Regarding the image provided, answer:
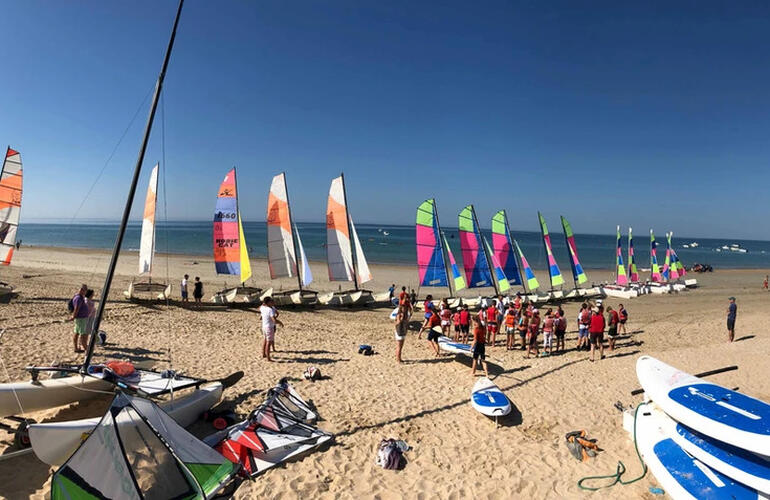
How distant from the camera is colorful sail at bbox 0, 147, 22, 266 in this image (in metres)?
15.1

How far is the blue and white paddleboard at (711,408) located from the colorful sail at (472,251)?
12521 mm

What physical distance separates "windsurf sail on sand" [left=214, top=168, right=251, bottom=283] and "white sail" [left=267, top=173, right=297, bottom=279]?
1220mm

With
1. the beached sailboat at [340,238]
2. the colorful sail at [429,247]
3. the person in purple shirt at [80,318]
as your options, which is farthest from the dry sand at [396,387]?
the colorful sail at [429,247]

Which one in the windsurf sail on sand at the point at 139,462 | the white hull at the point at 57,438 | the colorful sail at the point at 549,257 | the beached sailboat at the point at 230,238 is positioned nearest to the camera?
the windsurf sail on sand at the point at 139,462

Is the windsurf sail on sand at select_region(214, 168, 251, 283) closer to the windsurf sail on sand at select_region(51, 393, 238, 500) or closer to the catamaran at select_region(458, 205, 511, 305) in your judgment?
the catamaran at select_region(458, 205, 511, 305)

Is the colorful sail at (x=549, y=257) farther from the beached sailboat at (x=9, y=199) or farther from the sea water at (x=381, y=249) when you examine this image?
the beached sailboat at (x=9, y=199)

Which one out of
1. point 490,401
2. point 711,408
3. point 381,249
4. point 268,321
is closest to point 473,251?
point 268,321

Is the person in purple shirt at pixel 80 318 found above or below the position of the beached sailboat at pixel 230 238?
below

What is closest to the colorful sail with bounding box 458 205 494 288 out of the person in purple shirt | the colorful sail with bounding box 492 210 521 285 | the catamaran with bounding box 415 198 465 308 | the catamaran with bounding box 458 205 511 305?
the catamaran with bounding box 458 205 511 305

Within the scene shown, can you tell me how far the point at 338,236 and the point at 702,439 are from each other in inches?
591

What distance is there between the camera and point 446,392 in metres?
8.00

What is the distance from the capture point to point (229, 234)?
16484mm

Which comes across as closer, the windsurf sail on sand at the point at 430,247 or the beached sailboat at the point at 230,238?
the beached sailboat at the point at 230,238

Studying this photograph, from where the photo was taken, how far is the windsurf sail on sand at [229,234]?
53.6 feet
